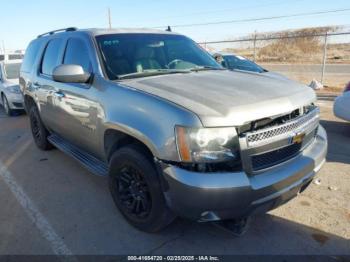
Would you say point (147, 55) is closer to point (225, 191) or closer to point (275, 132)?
point (275, 132)

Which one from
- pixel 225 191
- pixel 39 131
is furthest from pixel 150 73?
pixel 39 131

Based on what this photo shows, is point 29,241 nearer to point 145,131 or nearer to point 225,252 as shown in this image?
point 145,131

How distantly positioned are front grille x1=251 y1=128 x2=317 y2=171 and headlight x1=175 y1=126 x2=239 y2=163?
25 cm

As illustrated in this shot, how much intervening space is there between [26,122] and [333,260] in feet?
26.3

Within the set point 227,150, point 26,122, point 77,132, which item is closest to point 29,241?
point 77,132

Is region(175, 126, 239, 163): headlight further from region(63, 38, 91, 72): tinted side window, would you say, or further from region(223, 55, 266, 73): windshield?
region(223, 55, 266, 73): windshield

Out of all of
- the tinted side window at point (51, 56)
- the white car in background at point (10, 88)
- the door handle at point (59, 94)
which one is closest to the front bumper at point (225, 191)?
the door handle at point (59, 94)

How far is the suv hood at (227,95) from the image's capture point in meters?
2.40

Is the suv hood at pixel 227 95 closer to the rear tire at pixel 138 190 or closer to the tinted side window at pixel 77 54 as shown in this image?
the rear tire at pixel 138 190

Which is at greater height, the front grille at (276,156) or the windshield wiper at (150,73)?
the windshield wiper at (150,73)

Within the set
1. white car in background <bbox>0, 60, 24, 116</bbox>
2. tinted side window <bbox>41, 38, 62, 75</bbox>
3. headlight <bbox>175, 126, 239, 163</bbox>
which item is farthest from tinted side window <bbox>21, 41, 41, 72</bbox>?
headlight <bbox>175, 126, 239, 163</bbox>

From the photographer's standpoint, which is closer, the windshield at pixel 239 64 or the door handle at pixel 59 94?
the door handle at pixel 59 94

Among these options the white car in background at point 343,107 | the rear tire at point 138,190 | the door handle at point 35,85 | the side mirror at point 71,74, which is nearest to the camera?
the rear tire at point 138,190

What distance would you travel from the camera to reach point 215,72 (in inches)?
146
